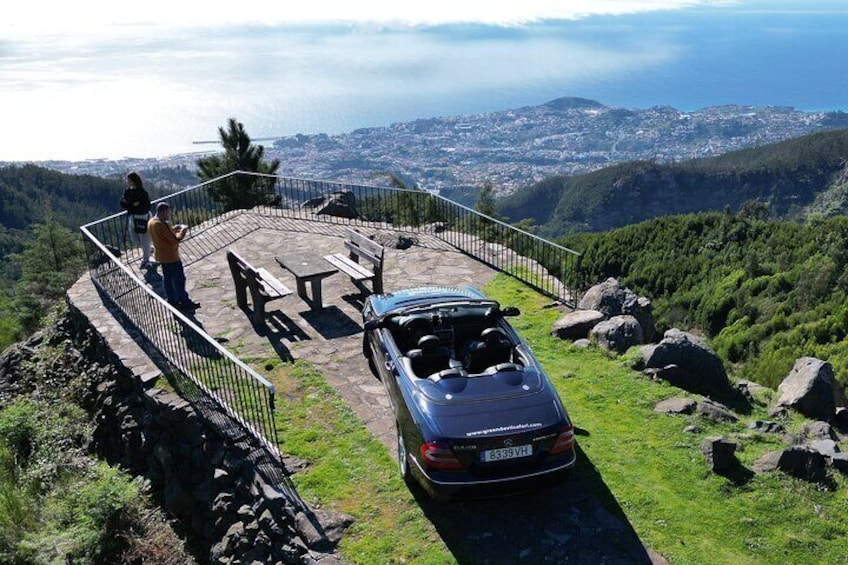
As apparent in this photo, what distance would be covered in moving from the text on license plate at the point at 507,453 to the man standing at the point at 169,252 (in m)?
7.30

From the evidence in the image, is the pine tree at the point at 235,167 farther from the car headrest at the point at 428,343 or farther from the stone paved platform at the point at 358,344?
the car headrest at the point at 428,343

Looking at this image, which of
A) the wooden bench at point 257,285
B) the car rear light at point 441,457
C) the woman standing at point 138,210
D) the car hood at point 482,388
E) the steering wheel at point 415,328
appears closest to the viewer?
the car rear light at point 441,457

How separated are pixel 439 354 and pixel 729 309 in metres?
20.7

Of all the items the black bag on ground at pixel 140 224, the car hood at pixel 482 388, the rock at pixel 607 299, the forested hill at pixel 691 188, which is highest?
the black bag on ground at pixel 140 224

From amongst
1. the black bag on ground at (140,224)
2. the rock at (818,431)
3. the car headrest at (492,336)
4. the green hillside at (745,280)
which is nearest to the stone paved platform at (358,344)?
the black bag on ground at (140,224)

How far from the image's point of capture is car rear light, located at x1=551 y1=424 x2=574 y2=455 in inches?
234

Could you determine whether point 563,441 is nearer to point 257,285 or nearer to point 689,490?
point 689,490

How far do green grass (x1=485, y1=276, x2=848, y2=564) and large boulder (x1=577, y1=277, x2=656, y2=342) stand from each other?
2317mm

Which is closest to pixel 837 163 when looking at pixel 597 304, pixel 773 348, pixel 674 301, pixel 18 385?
pixel 674 301

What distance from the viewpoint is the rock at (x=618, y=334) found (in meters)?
9.84

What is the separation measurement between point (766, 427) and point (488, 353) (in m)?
3.67

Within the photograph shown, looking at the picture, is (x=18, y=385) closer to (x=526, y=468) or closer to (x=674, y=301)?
(x=526, y=468)

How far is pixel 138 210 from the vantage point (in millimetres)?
13398

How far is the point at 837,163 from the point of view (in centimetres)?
9719
